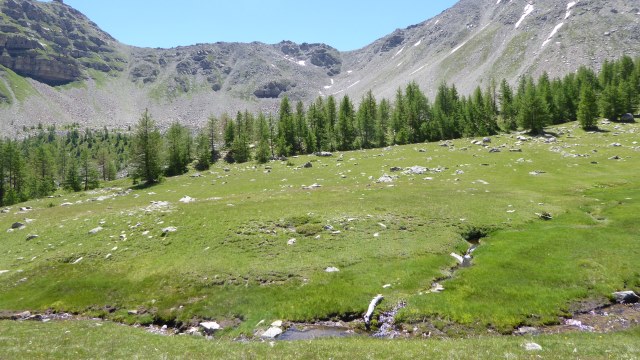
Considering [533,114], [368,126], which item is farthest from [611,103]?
[368,126]

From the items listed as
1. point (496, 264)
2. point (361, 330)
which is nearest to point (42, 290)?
point (361, 330)

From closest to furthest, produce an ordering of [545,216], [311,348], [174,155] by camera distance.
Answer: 1. [311,348]
2. [545,216]
3. [174,155]

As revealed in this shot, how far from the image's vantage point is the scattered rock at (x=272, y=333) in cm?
2084

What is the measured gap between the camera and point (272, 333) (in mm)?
21031

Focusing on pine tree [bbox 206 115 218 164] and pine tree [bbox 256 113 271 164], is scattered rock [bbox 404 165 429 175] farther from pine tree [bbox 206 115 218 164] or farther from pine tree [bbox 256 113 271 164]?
pine tree [bbox 206 115 218 164]

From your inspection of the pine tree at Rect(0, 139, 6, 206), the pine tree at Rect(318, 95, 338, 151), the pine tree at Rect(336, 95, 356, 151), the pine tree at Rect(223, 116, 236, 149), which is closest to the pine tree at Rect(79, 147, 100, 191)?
the pine tree at Rect(0, 139, 6, 206)

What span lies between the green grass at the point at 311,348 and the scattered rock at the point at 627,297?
14.0 ft

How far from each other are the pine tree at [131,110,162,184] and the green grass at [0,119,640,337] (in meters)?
26.2

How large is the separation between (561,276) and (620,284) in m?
3.28

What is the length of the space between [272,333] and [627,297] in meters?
22.0

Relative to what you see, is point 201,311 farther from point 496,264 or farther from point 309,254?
point 496,264

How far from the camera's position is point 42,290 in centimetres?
3002

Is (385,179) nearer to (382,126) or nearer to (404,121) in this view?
(404,121)

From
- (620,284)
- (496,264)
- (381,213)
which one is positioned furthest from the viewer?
(381,213)
